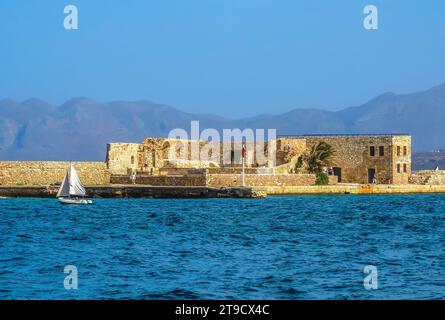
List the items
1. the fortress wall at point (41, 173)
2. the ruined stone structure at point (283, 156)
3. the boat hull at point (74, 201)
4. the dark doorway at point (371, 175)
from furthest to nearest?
the dark doorway at point (371, 175) < the ruined stone structure at point (283, 156) < the fortress wall at point (41, 173) < the boat hull at point (74, 201)

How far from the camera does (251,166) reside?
52.1 meters

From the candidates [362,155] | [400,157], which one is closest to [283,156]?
[362,155]

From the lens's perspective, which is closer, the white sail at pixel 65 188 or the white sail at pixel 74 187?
the white sail at pixel 74 187

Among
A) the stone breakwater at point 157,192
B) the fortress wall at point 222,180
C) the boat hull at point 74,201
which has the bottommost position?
the boat hull at point 74,201

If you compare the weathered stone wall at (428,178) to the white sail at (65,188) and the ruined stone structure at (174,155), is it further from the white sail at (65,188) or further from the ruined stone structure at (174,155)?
the white sail at (65,188)

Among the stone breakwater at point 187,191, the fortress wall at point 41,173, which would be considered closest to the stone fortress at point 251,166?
the fortress wall at point 41,173

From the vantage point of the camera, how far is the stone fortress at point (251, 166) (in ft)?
157

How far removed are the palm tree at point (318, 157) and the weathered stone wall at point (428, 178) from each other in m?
5.25

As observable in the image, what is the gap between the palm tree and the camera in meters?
52.6

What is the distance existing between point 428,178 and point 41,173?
21.8 metres

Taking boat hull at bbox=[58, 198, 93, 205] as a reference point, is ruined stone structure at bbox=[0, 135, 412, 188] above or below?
above

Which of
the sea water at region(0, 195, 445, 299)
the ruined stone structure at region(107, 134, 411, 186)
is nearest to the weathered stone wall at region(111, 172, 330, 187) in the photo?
the ruined stone structure at region(107, 134, 411, 186)

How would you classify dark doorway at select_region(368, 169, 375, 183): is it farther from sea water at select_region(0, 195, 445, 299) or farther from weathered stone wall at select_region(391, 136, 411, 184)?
sea water at select_region(0, 195, 445, 299)
